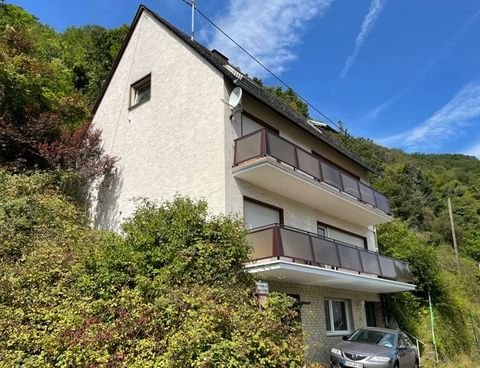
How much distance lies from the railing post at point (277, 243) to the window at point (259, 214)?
1790 mm

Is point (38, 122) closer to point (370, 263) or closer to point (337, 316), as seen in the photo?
point (370, 263)

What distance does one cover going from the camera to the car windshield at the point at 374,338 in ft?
38.9

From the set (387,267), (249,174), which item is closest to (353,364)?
(249,174)

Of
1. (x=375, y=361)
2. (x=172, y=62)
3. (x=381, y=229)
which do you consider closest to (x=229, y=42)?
(x=172, y=62)

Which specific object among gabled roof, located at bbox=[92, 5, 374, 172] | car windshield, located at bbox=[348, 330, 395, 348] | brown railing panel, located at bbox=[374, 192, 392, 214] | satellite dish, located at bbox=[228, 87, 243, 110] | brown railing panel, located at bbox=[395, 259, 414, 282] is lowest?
car windshield, located at bbox=[348, 330, 395, 348]

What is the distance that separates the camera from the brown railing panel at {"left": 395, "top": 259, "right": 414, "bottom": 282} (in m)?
16.7

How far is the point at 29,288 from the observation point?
8.78 meters

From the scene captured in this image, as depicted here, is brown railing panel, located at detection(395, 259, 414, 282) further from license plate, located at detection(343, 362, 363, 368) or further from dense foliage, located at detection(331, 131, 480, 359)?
license plate, located at detection(343, 362, 363, 368)

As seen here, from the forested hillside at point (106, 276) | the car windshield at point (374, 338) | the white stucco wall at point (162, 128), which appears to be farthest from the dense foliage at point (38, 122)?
the car windshield at point (374, 338)

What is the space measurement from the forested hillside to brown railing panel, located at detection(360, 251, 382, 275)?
14.9 feet

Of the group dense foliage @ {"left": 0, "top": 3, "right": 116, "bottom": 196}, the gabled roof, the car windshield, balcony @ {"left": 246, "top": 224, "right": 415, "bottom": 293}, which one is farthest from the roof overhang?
dense foliage @ {"left": 0, "top": 3, "right": 116, "bottom": 196}

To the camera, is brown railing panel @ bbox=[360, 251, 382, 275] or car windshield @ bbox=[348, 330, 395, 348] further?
brown railing panel @ bbox=[360, 251, 382, 275]

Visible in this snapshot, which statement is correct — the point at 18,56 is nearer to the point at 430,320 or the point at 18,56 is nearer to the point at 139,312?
the point at 139,312

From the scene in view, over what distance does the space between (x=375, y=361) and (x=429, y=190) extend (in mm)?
56213
